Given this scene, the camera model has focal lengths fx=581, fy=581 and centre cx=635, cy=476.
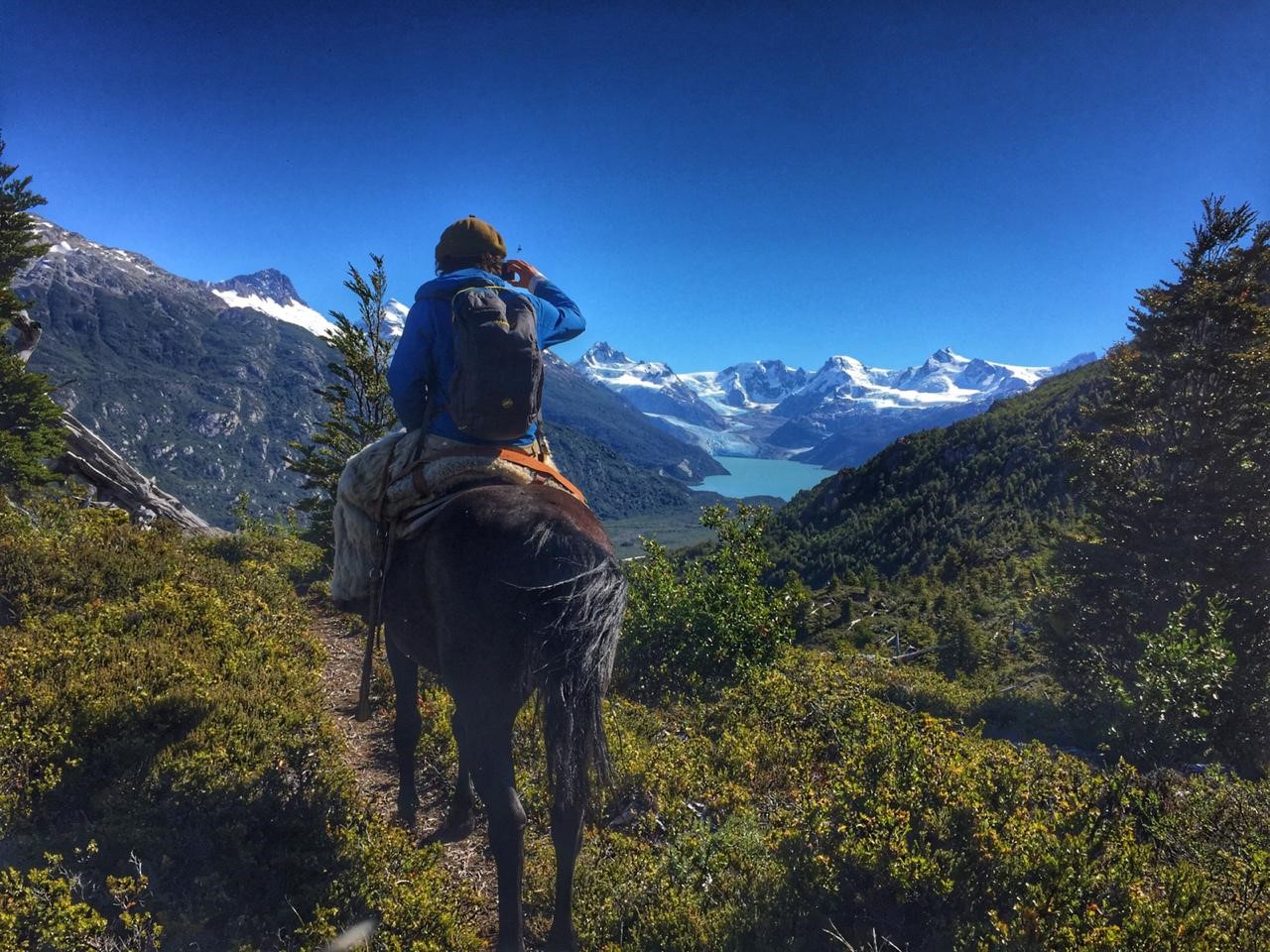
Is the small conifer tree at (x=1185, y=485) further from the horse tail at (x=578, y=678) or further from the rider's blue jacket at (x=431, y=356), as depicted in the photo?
the rider's blue jacket at (x=431, y=356)

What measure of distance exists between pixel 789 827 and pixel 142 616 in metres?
6.93

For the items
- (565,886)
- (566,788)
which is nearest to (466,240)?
(566,788)

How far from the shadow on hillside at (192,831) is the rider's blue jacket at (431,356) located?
2908 mm

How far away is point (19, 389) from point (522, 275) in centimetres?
2403

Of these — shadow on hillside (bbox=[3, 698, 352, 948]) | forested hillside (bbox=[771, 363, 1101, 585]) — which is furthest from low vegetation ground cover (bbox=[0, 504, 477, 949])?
forested hillside (bbox=[771, 363, 1101, 585])

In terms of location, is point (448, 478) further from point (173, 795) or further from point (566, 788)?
point (173, 795)

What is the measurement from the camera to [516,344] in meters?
3.66

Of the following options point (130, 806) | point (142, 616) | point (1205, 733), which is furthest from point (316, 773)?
point (1205, 733)

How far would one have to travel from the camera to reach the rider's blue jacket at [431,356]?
403cm

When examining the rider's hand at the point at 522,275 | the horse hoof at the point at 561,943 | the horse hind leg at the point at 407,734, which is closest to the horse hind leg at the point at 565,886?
the horse hoof at the point at 561,943

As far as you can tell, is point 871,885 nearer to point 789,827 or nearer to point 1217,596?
point 789,827

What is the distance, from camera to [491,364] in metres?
3.66

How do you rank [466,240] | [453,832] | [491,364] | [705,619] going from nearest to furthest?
[491,364], [466,240], [453,832], [705,619]

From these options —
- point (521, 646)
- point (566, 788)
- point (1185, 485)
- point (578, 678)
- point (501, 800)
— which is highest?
point (1185, 485)
